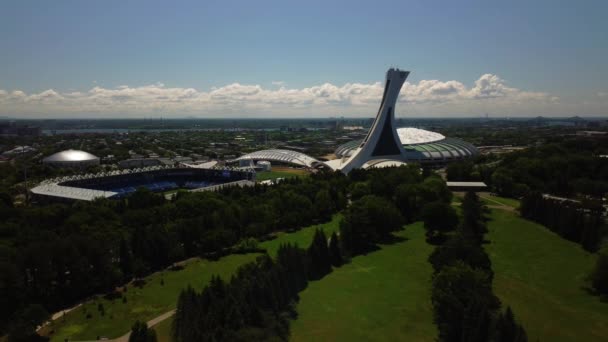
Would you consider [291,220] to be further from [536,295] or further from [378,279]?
[536,295]

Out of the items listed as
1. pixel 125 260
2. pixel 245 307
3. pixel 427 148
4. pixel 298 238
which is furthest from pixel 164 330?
pixel 427 148

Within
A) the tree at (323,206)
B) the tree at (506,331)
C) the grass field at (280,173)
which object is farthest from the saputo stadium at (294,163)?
the tree at (506,331)

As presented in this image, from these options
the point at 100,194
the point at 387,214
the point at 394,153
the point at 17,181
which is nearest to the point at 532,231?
the point at 387,214

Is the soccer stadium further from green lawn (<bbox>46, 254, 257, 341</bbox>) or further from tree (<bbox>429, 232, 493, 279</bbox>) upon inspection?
tree (<bbox>429, 232, 493, 279</bbox>)

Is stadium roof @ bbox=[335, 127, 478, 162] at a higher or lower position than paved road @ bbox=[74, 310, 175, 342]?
higher

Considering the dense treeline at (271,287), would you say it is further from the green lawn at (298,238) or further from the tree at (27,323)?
the tree at (27,323)

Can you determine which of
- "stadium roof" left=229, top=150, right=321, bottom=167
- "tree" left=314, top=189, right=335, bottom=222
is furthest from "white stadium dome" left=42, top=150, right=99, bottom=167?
"tree" left=314, top=189, right=335, bottom=222
